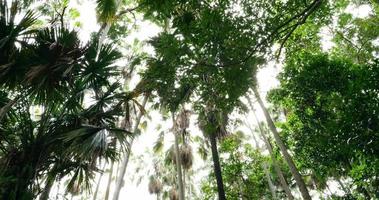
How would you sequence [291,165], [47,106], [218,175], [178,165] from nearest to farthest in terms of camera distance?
[47,106] < [218,175] < [291,165] < [178,165]

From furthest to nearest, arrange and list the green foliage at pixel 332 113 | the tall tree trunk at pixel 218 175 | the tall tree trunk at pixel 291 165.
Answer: the tall tree trunk at pixel 218 175, the tall tree trunk at pixel 291 165, the green foliage at pixel 332 113

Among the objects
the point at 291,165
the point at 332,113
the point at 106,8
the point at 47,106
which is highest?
the point at 106,8

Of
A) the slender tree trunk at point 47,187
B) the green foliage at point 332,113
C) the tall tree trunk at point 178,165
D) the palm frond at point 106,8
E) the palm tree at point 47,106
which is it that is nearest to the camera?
the palm tree at point 47,106

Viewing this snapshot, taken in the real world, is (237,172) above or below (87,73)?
above

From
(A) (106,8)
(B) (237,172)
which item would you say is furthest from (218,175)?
(A) (106,8)

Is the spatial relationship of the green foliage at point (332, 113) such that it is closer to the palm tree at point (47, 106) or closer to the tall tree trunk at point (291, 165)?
the tall tree trunk at point (291, 165)

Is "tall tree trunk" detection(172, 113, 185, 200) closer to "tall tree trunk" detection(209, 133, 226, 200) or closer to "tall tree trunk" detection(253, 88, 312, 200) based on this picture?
"tall tree trunk" detection(209, 133, 226, 200)

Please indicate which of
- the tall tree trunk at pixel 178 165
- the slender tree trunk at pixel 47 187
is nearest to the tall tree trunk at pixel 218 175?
the tall tree trunk at pixel 178 165

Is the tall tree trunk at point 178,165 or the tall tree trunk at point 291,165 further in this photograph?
the tall tree trunk at point 178,165

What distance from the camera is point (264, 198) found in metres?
17.3

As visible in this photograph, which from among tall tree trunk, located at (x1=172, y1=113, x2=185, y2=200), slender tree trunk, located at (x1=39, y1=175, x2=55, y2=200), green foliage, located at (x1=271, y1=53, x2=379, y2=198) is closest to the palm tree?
slender tree trunk, located at (x1=39, y1=175, x2=55, y2=200)

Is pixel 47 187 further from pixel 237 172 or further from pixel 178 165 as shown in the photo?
pixel 237 172

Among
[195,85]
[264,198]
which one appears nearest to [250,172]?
[264,198]

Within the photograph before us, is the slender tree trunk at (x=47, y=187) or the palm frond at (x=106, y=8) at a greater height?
the palm frond at (x=106, y=8)
